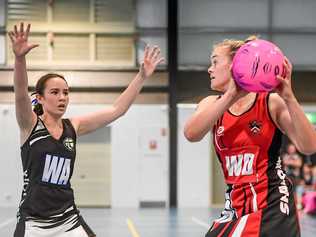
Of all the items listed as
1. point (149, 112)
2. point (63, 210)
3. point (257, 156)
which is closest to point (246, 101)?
point (257, 156)

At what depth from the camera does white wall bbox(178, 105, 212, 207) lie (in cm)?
1667

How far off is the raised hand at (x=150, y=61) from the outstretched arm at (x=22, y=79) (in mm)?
844

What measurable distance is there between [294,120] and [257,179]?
0.34 meters

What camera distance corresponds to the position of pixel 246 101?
285 centimetres

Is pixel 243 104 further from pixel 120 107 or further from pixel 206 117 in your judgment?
pixel 120 107

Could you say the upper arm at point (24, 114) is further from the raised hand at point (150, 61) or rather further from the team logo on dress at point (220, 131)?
the team logo on dress at point (220, 131)

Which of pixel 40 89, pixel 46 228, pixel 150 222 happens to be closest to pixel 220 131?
pixel 46 228

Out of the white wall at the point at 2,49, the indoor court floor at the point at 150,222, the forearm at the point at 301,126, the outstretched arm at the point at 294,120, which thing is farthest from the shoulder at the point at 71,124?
the white wall at the point at 2,49

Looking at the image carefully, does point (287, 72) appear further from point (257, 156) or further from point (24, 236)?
point (24, 236)

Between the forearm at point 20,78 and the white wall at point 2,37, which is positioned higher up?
the white wall at point 2,37

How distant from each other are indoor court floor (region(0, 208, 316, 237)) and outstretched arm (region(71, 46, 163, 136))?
5428 millimetres

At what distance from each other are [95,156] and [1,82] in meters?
3.17

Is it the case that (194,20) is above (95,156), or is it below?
above

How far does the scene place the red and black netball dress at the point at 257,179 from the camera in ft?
8.95
